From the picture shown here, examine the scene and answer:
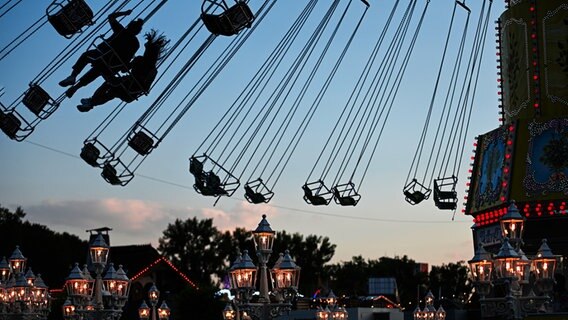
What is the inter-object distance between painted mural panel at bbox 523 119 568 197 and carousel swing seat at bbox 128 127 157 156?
1664cm

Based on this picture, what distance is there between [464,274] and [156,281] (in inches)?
1532

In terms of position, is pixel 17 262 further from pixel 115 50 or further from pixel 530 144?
pixel 530 144

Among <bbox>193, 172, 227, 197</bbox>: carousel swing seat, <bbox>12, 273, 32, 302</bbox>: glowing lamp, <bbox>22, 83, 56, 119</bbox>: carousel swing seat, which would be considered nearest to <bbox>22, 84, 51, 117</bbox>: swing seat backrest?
<bbox>22, 83, 56, 119</bbox>: carousel swing seat

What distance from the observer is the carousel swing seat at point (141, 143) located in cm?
2339

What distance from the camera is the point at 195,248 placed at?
3492 inches

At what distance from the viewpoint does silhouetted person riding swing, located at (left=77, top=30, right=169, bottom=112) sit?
21.1 meters

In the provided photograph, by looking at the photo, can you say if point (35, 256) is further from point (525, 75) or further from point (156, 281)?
point (525, 75)

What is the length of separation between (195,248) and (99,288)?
2474 inches

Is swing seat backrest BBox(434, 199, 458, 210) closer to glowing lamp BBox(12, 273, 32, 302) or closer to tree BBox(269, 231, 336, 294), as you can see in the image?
glowing lamp BBox(12, 273, 32, 302)

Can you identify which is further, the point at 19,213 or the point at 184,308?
the point at 19,213

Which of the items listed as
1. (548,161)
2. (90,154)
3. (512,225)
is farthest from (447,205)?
(90,154)

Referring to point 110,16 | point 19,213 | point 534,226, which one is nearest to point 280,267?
point 110,16

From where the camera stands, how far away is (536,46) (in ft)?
120

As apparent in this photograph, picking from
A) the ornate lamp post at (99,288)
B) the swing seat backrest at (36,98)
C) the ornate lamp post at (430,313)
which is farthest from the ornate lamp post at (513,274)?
the ornate lamp post at (430,313)
